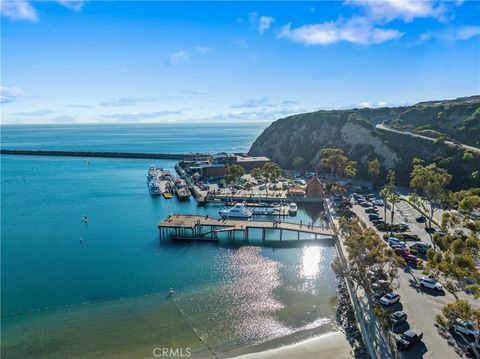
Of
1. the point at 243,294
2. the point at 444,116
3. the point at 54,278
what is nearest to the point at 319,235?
the point at 243,294

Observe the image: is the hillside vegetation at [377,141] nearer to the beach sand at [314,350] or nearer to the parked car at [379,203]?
the parked car at [379,203]

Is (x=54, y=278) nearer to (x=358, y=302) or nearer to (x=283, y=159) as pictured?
(x=358, y=302)

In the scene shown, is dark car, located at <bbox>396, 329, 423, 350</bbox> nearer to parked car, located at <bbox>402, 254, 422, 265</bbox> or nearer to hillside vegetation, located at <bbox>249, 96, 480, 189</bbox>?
parked car, located at <bbox>402, 254, 422, 265</bbox>

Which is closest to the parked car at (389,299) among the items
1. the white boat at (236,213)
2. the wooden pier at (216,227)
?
the wooden pier at (216,227)

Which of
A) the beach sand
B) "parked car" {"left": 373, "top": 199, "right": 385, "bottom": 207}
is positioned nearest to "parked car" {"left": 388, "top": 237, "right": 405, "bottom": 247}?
the beach sand

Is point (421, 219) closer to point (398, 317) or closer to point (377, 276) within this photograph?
point (377, 276)

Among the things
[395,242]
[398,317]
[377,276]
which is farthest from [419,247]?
[398,317]

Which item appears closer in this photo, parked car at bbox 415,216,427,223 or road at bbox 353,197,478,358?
road at bbox 353,197,478,358
